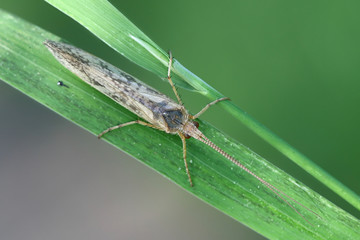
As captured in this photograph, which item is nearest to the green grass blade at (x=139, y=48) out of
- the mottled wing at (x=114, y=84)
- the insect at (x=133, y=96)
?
the insect at (x=133, y=96)

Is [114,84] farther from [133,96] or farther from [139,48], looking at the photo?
[139,48]

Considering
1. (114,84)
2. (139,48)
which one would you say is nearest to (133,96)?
(114,84)

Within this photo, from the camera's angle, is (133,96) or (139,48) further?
(133,96)

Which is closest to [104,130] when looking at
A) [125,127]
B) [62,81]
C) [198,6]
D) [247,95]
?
[125,127]

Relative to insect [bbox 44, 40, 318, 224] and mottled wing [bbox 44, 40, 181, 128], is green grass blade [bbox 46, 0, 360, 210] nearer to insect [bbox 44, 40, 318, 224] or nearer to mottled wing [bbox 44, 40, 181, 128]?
insect [bbox 44, 40, 318, 224]

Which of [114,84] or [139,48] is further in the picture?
[114,84]

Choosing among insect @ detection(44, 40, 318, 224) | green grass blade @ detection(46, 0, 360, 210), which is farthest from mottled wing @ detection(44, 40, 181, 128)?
green grass blade @ detection(46, 0, 360, 210)
